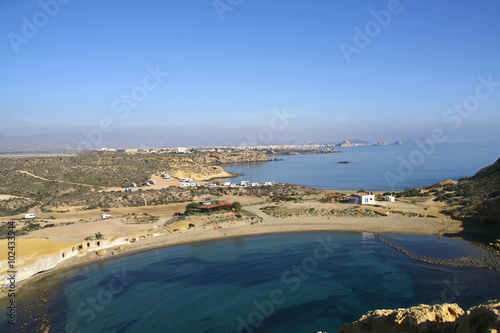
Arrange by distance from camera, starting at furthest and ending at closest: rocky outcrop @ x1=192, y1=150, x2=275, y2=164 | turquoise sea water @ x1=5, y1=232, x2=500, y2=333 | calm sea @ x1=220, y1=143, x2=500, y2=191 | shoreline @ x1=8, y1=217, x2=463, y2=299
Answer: rocky outcrop @ x1=192, y1=150, x2=275, y2=164, calm sea @ x1=220, y1=143, x2=500, y2=191, shoreline @ x1=8, y1=217, x2=463, y2=299, turquoise sea water @ x1=5, y1=232, x2=500, y2=333

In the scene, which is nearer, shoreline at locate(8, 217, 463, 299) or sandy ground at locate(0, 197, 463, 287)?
sandy ground at locate(0, 197, 463, 287)

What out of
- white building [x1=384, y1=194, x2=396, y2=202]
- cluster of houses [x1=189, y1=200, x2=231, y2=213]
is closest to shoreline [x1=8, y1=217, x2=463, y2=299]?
cluster of houses [x1=189, y1=200, x2=231, y2=213]

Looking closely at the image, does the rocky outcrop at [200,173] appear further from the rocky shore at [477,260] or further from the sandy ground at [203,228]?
the rocky shore at [477,260]

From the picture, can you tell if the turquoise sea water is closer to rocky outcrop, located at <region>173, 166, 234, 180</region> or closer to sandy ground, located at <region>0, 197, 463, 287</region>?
sandy ground, located at <region>0, 197, 463, 287</region>

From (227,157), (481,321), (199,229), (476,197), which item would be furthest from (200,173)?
(481,321)

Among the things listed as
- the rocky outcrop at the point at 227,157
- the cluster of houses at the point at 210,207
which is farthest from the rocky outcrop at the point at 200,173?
the cluster of houses at the point at 210,207

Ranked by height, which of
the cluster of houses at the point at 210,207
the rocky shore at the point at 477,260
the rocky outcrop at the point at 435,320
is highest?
the rocky outcrop at the point at 435,320

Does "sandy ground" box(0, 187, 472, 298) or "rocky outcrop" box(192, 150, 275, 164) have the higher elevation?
"rocky outcrop" box(192, 150, 275, 164)

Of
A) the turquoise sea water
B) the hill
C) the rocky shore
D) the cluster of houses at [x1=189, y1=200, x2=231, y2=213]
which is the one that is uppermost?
the hill
